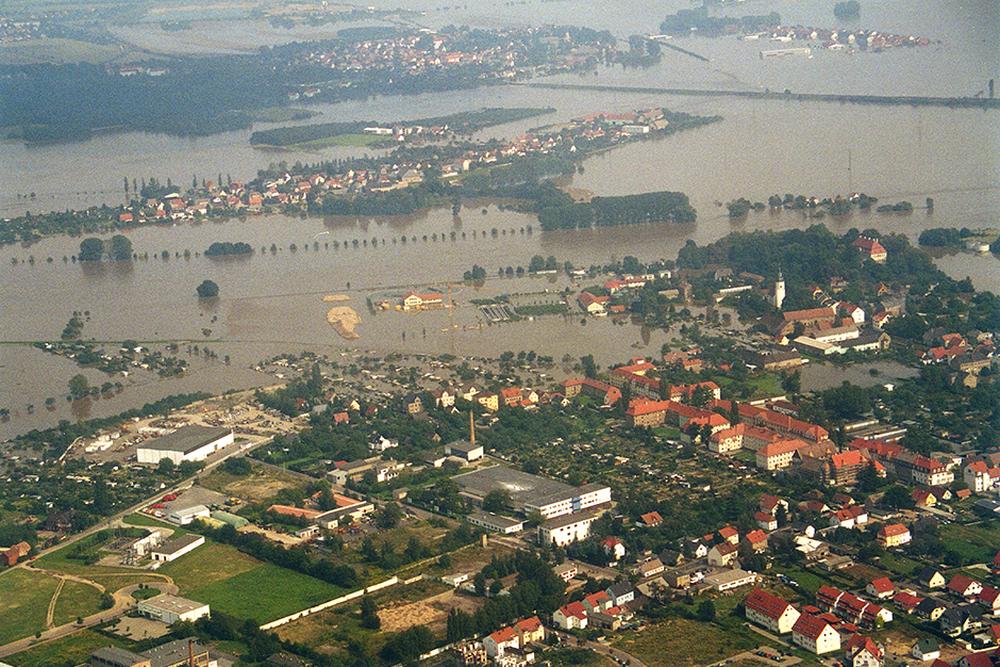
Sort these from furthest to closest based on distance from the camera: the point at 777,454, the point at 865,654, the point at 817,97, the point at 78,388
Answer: the point at 817,97, the point at 78,388, the point at 777,454, the point at 865,654

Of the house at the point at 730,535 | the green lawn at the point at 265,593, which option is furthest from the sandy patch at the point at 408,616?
the house at the point at 730,535

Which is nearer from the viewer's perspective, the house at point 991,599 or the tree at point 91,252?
the house at point 991,599

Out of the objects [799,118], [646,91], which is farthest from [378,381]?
[646,91]

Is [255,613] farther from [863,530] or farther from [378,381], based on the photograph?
[378,381]

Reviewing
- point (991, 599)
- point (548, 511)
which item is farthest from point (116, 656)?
point (991, 599)

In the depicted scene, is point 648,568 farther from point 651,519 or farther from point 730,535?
point 651,519

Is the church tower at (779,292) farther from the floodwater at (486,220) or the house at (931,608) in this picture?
the house at (931,608)
